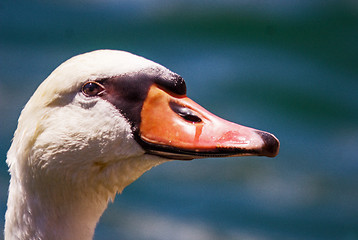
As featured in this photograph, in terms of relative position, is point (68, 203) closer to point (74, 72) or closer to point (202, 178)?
point (74, 72)

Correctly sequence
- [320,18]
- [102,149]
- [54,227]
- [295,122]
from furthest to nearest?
[320,18] → [295,122] → [54,227] → [102,149]

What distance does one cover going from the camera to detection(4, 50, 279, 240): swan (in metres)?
1.75

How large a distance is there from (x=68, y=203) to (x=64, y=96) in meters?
0.32

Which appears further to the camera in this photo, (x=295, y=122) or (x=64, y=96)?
(x=295, y=122)

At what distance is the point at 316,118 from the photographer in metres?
4.69

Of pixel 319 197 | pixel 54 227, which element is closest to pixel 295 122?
pixel 319 197

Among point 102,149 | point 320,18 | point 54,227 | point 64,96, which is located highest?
point 320,18

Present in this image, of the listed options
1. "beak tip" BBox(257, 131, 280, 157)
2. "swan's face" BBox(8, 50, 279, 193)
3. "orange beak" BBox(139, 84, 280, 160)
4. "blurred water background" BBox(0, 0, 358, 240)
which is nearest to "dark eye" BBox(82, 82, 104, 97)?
"swan's face" BBox(8, 50, 279, 193)

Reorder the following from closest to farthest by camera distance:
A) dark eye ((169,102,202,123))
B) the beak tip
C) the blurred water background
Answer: the beak tip
dark eye ((169,102,202,123))
the blurred water background

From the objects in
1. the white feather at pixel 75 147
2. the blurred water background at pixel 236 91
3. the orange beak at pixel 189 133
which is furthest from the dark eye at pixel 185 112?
the blurred water background at pixel 236 91

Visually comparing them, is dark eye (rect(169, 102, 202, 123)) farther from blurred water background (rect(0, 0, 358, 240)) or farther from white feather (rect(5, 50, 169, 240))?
blurred water background (rect(0, 0, 358, 240))

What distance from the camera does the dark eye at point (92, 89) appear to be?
5.86 ft

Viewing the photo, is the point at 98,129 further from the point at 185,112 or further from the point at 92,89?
the point at 185,112

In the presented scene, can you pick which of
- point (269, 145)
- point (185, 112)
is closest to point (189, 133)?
point (185, 112)
